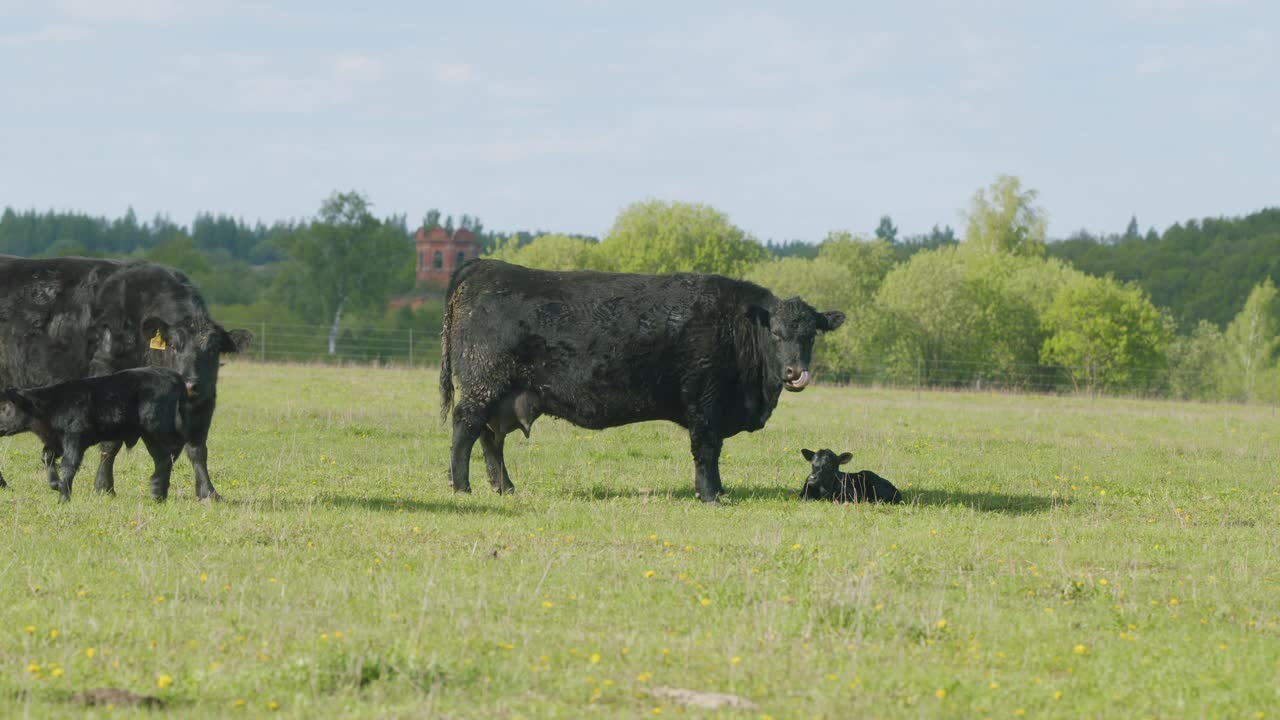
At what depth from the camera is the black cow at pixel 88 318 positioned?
13469 mm

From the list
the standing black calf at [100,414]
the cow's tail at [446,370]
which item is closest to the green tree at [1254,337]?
the cow's tail at [446,370]

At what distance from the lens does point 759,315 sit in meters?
14.6

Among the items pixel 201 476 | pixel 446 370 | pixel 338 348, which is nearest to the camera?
pixel 201 476

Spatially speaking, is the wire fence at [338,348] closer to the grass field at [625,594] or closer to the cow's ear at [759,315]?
the cow's ear at [759,315]

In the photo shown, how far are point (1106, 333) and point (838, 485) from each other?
69.2m

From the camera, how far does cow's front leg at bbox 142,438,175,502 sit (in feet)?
40.2

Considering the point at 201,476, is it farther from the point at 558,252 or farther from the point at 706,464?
the point at 558,252

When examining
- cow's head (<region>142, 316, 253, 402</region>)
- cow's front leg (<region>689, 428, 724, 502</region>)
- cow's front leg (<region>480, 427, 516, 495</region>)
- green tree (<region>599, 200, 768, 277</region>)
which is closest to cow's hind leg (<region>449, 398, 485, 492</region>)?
cow's front leg (<region>480, 427, 516, 495</region>)

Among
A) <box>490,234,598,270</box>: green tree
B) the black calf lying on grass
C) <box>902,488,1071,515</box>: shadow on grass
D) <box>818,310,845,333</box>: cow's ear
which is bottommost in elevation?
<box>902,488,1071,515</box>: shadow on grass

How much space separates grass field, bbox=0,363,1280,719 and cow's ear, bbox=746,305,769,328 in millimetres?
1830

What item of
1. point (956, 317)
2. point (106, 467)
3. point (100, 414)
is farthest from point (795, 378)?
point (956, 317)

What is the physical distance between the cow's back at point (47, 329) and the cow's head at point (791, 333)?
6705mm

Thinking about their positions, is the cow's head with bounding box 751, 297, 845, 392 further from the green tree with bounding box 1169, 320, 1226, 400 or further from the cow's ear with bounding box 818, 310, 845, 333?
the green tree with bounding box 1169, 320, 1226, 400

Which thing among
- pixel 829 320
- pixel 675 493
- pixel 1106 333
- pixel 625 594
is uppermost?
pixel 1106 333
